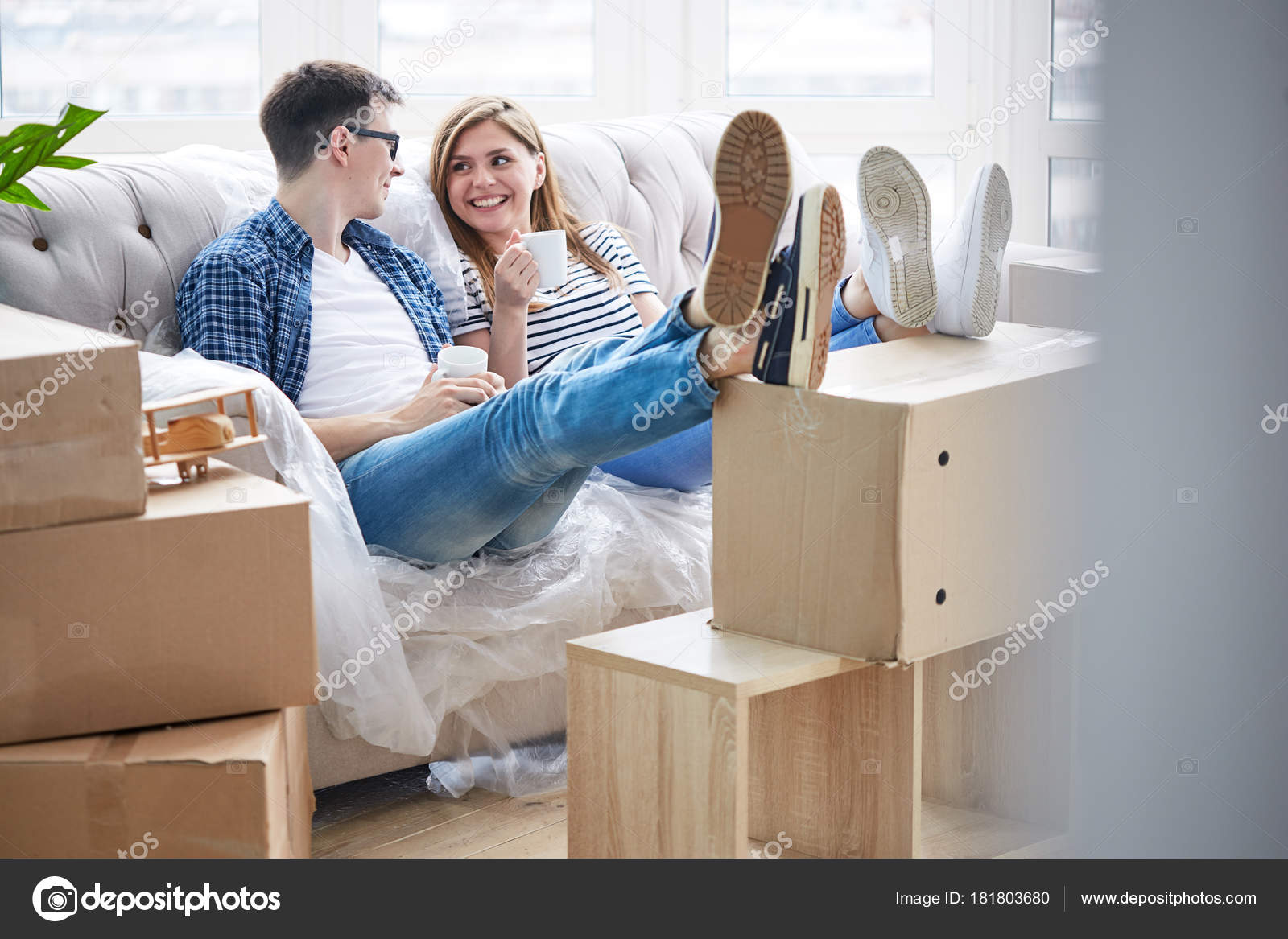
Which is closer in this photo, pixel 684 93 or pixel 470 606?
pixel 470 606

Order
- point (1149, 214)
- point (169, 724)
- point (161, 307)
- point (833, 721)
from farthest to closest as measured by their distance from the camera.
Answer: point (161, 307) → point (833, 721) → point (169, 724) → point (1149, 214)

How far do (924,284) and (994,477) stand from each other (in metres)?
0.28

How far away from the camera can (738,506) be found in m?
1.28

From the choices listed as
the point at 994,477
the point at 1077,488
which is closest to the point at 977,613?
the point at 994,477

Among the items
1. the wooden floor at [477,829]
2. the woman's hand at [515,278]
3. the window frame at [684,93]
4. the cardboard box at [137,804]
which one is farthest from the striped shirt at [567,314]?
the window frame at [684,93]

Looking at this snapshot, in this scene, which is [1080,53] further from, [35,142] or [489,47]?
[489,47]

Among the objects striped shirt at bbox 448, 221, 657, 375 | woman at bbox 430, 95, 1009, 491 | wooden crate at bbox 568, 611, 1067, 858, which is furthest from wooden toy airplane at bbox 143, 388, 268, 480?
striped shirt at bbox 448, 221, 657, 375

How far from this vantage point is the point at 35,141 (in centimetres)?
130

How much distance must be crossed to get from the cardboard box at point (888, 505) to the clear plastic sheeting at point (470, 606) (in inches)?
13.3

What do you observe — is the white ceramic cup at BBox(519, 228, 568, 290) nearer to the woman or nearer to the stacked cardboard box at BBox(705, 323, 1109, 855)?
the woman

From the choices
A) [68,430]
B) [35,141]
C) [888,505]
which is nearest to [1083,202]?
[888,505]

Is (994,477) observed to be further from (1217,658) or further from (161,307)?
(161,307)

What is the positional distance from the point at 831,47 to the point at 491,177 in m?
1.99
